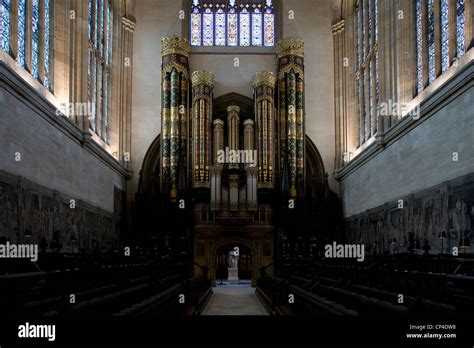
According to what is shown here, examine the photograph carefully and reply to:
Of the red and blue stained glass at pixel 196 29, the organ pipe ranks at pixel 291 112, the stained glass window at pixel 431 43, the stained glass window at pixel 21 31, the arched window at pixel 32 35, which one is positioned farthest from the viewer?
the red and blue stained glass at pixel 196 29

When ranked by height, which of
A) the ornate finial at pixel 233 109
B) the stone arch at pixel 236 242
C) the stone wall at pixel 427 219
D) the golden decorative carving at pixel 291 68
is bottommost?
the stone arch at pixel 236 242

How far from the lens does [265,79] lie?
1192 inches

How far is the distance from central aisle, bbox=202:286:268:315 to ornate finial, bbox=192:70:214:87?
11935mm

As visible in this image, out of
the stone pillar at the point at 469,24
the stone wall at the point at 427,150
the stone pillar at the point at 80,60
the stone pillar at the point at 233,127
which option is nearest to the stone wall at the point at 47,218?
the stone pillar at the point at 80,60

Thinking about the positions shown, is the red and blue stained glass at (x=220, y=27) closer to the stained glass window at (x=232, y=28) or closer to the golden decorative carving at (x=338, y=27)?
the stained glass window at (x=232, y=28)

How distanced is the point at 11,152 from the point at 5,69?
2150 millimetres

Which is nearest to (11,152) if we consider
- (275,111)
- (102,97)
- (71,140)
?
(71,140)

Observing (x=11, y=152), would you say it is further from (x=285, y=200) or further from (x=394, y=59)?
(x=285, y=200)

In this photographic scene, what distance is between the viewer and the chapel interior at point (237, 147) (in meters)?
14.2

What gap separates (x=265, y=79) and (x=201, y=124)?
13.5ft

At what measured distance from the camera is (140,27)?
109 feet

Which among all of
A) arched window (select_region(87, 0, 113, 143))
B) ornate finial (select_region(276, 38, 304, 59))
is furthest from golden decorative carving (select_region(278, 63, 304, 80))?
arched window (select_region(87, 0, 113, 143))

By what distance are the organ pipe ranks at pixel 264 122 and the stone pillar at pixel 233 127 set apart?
1.08 meters

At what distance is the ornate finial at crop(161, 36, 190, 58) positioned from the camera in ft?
102
